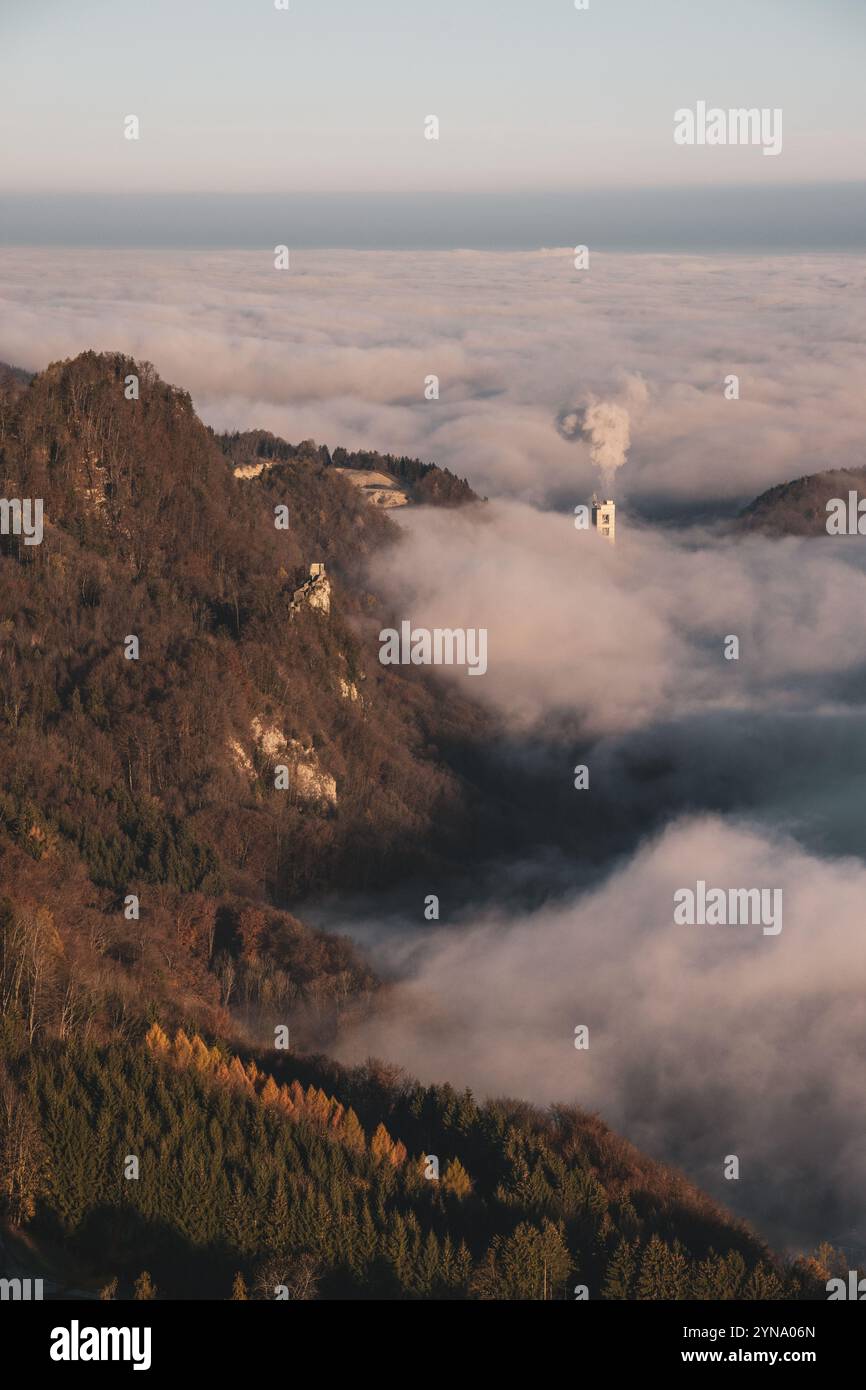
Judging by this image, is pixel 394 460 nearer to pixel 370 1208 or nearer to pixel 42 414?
pixel 42 414

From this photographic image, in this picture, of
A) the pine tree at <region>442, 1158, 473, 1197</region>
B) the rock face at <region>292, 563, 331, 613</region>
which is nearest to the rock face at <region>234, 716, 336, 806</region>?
the rock face at <region>292, 563, 331, 613</region>

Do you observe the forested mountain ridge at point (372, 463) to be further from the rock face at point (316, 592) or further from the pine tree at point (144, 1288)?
the pine tree at point (144, 1288)

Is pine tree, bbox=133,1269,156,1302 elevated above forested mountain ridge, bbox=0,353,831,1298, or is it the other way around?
forested mountain ridge, bbox=0,353,831,1298

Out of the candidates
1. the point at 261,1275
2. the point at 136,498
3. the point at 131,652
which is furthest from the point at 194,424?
the point at 261,1275

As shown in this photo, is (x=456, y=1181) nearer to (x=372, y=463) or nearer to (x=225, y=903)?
(x=225, y=903)

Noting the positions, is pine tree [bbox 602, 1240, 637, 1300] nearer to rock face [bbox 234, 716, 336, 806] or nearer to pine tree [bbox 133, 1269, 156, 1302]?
pine tree [bbox 133, 1269, 156, 1302]

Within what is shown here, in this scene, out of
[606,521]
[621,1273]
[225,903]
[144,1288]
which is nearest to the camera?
[144,1288]

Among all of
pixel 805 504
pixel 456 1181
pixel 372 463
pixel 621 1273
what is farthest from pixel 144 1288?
pixel 805 504

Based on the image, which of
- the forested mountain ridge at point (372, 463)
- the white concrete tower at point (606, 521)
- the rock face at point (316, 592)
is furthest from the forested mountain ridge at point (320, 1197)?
the white concrete tower at point (606, 521)
